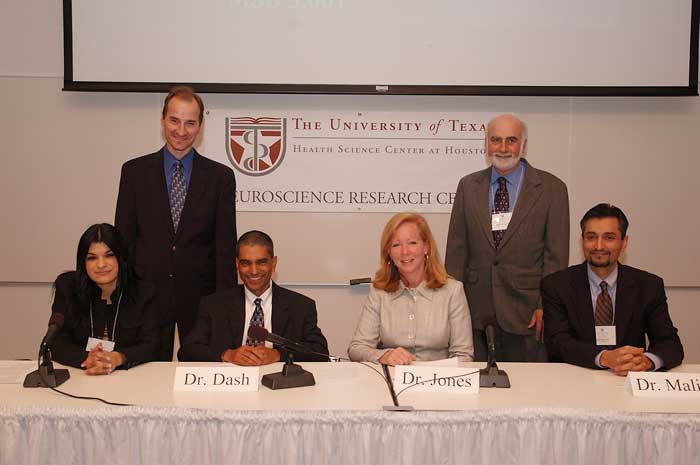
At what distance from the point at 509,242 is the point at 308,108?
1.63 meters

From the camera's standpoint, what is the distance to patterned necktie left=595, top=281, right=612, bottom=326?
3.29m

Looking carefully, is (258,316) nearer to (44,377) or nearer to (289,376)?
(289,376)

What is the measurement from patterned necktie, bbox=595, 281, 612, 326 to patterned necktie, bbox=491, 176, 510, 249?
0.73 meters

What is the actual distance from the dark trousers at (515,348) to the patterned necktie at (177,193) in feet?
5.36

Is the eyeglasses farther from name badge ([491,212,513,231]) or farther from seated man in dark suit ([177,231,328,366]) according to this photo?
seated man in dark suit ([177,231,328,366])

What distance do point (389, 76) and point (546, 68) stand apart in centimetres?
96

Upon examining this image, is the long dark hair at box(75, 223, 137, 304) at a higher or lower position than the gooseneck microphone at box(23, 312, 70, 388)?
higher

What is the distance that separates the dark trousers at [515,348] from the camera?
13.0 ft

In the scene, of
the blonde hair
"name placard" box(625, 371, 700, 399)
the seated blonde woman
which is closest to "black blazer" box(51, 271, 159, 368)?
the seated blonde woman

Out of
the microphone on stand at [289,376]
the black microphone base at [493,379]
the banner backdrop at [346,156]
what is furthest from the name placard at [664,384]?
the banner backdrop at [346,156]

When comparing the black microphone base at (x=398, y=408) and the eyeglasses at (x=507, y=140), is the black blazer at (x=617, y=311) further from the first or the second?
the black microphone base at (x=398, y=408)

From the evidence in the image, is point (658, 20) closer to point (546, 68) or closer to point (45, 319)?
point (546, 68)

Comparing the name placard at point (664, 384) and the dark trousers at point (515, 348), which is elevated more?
the name placard at point (664, 384)

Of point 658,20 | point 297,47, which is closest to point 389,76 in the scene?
point 297,47
